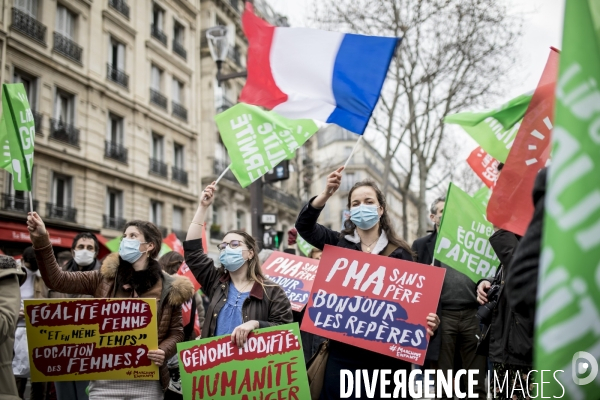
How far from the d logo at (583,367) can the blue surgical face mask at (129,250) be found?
3217 mm

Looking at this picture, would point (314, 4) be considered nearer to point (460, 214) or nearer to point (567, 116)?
point (460, 214)

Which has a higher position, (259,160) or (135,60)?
(135,60)

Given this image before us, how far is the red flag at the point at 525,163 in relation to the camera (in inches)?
120

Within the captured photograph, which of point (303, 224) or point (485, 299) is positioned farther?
point (485, 299)

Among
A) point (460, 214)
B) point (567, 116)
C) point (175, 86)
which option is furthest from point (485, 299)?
point (175, 86)

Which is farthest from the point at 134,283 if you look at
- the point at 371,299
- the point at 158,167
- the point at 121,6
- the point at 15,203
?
the point at 121,6

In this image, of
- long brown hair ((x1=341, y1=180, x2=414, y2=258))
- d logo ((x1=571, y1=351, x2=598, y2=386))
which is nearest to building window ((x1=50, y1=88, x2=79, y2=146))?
long brown hair ((x1=341, y1=180, x2=414, y2=258))

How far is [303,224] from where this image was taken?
3766 millimetres

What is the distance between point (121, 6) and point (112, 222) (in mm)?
9073

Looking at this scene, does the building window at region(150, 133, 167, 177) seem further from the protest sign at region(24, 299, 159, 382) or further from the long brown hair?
the long brown hair

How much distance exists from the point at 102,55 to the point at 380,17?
1186 cm

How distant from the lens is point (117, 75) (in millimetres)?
22969

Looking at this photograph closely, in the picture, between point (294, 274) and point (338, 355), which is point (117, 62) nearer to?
point (294, 274)

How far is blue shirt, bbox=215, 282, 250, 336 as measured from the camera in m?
3.76
